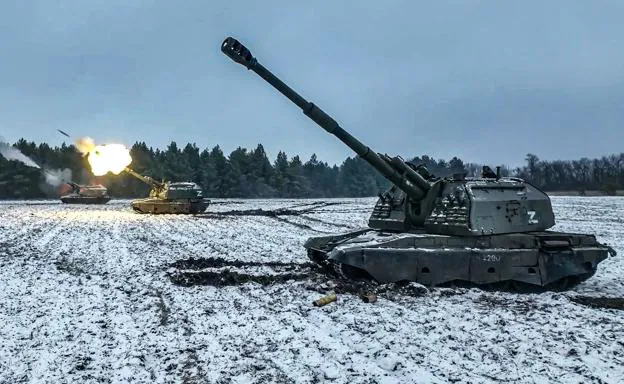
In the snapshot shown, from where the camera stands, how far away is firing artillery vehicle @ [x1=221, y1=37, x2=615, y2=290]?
9.30 meters

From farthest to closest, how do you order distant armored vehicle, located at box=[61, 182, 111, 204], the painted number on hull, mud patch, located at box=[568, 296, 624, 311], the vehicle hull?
distant armored vehicle, located at box=[61, 182, 111, 204], the painted number on hull, the vehicle hull, mud patch, located at box=[568, 296, 624, 311]

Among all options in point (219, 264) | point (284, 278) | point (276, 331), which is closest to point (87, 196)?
point (219, 264)

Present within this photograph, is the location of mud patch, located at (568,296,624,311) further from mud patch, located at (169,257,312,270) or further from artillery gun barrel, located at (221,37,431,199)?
mud patch, located at (169,257,312,270)

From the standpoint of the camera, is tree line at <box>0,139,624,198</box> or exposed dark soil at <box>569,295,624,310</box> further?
tree line at <box>0,139,624,198</box>

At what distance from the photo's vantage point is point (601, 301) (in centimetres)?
886

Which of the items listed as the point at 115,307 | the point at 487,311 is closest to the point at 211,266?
the point at 115,307

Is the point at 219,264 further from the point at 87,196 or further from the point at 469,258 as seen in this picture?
the point at 87,196

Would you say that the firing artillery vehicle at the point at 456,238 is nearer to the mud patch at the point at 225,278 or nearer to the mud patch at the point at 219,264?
the mud patch at the point at 219,264

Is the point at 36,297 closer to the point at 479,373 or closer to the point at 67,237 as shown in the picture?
the point at 479,373

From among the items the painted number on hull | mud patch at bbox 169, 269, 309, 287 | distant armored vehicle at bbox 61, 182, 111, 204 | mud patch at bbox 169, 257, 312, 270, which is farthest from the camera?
distant armored vehicle at bbox 61, 182, 111, 204

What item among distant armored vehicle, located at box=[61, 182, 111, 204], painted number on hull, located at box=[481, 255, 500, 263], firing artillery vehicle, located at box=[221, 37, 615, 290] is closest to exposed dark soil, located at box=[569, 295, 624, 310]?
firing artillery vehicle, located at box=[221, 37, 615, 290]

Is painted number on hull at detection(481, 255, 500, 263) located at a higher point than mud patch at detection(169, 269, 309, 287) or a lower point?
higher

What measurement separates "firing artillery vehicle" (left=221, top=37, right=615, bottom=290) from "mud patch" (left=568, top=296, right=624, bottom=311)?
29.8 inches

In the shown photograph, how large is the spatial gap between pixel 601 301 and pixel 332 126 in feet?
18.7
